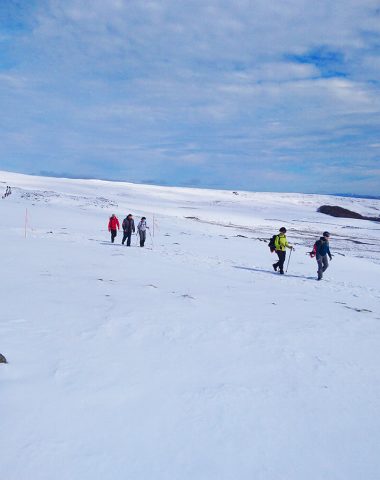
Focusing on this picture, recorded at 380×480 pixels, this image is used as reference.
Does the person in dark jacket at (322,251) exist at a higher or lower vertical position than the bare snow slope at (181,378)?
higher

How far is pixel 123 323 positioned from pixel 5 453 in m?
4.10

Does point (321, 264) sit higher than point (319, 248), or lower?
lower

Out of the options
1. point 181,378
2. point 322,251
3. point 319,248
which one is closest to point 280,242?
point 319,248

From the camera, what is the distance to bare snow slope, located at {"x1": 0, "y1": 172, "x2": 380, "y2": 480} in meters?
4.52

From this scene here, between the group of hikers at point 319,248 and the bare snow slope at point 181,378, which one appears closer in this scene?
the bare snow slope at point 181,378

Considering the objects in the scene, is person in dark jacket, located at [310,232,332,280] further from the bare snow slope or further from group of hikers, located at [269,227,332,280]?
the bare snow slope

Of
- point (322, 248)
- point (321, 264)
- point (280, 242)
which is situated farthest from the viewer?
point (280, 242)

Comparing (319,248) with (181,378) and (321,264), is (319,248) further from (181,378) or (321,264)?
(181,378)

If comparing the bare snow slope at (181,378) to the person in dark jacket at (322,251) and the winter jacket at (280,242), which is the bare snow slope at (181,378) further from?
the winter jacket at (280,242)

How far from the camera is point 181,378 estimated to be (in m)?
6.25

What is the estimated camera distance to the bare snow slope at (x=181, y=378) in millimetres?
4520

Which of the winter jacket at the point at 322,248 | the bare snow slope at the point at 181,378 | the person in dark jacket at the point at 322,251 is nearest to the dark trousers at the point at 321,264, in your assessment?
the person in dark jacket at the point at 322,251

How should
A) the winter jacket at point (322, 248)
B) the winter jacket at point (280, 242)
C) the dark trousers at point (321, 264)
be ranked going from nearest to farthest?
the winter jacket at point (322, 248) < the dark trousers at point (321, 264) < the winter jacket at point (280, 242)

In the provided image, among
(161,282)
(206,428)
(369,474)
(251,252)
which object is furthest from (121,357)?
(251,252)
